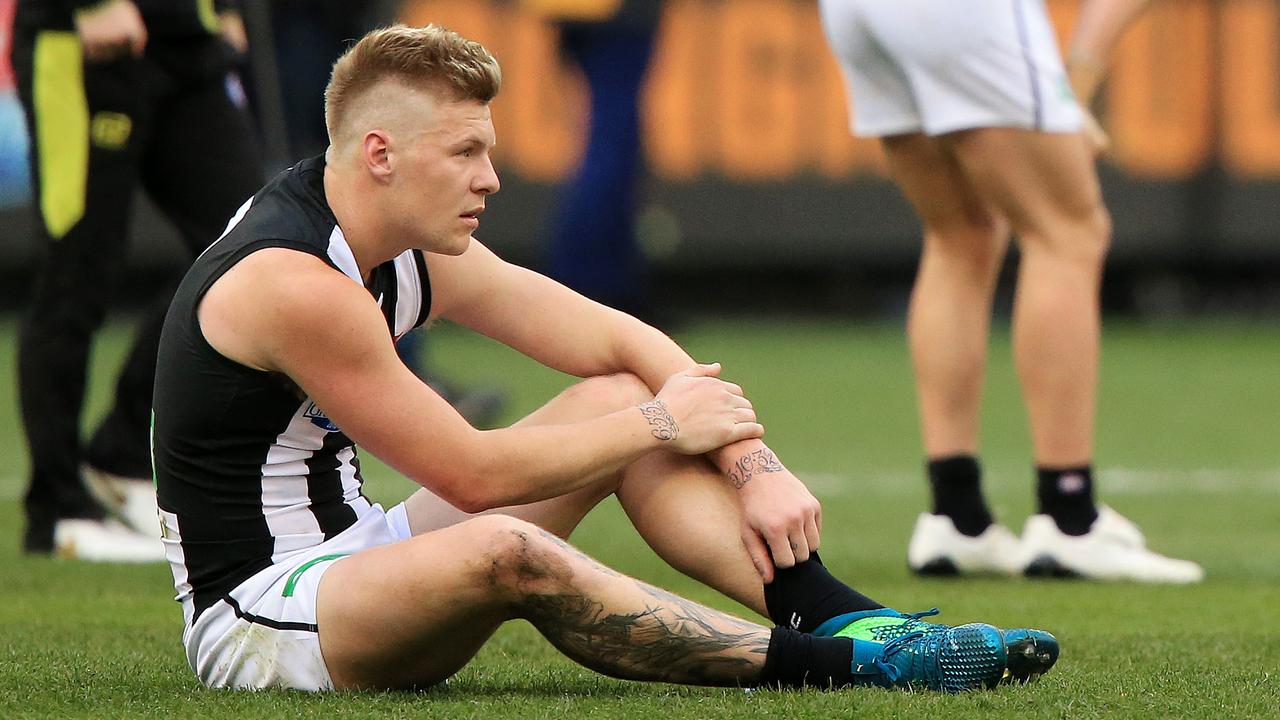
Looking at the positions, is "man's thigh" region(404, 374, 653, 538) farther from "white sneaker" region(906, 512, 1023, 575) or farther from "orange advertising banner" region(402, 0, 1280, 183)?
"orange advertising banner" region(402, 0, 1280, 183)

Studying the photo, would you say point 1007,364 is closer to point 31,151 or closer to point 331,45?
point 331,45

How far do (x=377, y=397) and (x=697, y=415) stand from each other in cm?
53

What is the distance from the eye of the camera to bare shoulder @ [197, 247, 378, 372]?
2689mm

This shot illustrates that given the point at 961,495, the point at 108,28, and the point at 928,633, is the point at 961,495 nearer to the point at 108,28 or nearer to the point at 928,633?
the point at 928,633

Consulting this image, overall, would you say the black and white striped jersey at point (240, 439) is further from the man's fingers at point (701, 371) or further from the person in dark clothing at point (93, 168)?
the person in dark clothing at point (93, 168)

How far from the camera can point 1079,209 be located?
4.45 meters

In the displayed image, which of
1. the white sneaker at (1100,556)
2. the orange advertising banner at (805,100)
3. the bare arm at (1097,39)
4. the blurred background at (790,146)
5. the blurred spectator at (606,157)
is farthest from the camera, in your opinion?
the orange advertising banner at (805,100)

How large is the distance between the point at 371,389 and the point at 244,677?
515 mm

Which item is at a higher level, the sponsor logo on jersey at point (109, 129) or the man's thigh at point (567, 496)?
the sponsor logo on jersey at point (109, 129)

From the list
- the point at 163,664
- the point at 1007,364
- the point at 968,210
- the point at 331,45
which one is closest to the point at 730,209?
the point at 1007,364

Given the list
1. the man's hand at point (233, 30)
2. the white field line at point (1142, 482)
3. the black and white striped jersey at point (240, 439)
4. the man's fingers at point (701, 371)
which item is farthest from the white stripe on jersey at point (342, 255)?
the white field line at point (1142, 482)

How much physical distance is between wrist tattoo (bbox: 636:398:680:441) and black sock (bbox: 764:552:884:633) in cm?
29

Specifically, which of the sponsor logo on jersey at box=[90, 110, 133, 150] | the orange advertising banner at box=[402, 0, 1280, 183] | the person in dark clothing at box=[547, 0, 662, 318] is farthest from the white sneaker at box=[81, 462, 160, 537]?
the orange advertising banner at box=[402, 0, 1280, 183]

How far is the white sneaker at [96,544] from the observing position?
4629mm
